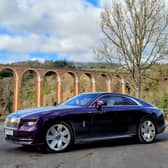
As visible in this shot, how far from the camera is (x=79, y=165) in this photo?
6.02 m

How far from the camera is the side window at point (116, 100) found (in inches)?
337

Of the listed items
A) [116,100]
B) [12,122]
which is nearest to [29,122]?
[12,122]

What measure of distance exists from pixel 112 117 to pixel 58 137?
4.88ft

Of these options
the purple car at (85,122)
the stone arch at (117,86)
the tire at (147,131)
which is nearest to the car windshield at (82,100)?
the purple car at (85,122)

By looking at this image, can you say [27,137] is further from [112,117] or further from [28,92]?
[28,92]

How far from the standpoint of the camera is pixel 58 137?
298 inches

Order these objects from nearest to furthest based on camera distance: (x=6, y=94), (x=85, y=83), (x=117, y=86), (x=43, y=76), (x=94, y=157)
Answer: (x=94, y=157), (x=43, y=76), (x=117, y=86), (x=6, y=94), (x=85, y=83)

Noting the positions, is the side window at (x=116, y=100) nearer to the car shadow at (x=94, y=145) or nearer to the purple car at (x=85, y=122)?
the purple car at (x=85, y=122)

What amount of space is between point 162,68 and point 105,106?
17.4m

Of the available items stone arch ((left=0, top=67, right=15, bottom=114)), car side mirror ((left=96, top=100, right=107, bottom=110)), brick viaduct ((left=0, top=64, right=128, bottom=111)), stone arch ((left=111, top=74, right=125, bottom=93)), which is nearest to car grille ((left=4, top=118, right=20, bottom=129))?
car side mirror ((left=96, top=100, right=107, bottom=110))

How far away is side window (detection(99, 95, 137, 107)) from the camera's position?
337 inches

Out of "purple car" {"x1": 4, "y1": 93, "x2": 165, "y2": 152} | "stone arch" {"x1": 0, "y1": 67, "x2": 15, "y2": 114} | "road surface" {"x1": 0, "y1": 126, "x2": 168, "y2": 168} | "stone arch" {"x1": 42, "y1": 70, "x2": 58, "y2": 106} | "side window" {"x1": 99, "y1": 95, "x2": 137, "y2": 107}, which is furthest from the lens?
"stone arch" {"x1": 42, "y1": 70, "x2": 58, "y2": 106}

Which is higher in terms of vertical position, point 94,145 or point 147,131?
point 147,131

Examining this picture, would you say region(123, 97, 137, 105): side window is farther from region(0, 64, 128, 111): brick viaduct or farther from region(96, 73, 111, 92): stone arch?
region(96, 73, 111, 92): stone arch
